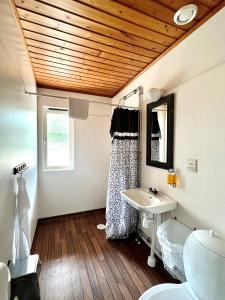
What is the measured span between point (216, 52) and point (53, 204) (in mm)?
3117

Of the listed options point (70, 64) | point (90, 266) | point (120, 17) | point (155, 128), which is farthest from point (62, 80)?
point (90, 266)

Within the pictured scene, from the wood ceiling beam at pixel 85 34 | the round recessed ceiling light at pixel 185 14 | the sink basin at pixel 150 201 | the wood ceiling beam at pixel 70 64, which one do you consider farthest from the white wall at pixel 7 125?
the round recessed ceiling light at pixel 185 14

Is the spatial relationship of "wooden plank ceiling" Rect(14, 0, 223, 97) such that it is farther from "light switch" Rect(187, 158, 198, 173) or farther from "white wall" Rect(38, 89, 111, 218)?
"light switch" Rect(187, 158, 198, 173)

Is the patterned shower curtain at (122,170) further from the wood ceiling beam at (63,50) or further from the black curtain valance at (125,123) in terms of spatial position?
the wood ceiling beam at (63,50)

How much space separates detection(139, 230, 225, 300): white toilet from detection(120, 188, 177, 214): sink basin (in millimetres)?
487

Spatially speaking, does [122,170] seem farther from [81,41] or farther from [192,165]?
[81,41]

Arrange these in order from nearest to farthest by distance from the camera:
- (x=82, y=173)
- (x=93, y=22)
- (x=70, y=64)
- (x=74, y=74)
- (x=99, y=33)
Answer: (x=93, y=22) → (x=99, y=33) → (x=70, y=64) → (x=74, y=74) → (x=82, y=173)

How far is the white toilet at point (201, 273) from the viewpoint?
90 cm

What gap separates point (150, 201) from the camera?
1.87 metres

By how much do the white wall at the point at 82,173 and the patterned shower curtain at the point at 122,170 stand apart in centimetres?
91

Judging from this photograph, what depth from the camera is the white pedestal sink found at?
157 cm

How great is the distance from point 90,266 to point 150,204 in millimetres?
1001

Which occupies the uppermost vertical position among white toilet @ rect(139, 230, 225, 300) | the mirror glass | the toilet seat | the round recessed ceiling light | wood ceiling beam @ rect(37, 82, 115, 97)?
the round recessed ceiling light

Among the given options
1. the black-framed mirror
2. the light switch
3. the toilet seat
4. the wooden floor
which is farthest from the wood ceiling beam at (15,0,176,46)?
the wooden floor
